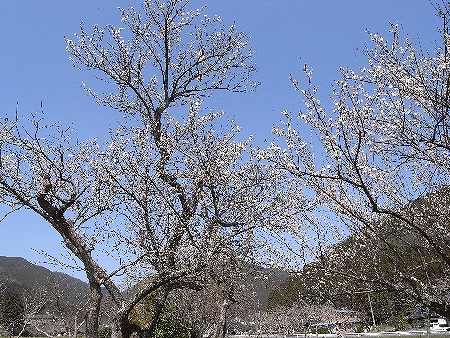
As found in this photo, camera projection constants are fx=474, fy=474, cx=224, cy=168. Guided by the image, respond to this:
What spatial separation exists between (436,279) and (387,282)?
3.59 ft

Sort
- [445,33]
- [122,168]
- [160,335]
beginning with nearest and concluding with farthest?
[445,33]
[122,168]
[160,335]

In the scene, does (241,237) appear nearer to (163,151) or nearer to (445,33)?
(163,151)

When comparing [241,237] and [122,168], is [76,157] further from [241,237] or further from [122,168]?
[241,237]

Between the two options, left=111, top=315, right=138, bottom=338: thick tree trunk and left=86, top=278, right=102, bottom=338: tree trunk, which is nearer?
left=86, top=278, right=102, bottom=338: tree trunk

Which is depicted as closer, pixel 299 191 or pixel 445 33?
pixel 445 33

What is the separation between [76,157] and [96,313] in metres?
2.92

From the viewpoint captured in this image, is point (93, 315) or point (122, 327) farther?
point (122, 327)

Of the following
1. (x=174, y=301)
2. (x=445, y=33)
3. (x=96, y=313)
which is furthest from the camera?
(x=174, y=301)

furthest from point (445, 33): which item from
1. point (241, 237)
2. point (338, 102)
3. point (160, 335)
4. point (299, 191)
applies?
point (160, 335)

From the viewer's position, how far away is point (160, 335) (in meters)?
18.1

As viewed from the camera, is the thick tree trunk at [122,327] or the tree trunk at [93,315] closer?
the tree trunk at [93,315]

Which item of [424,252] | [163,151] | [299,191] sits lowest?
[424,252]

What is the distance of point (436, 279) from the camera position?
5.19 metres

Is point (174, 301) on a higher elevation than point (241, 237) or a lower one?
higher
